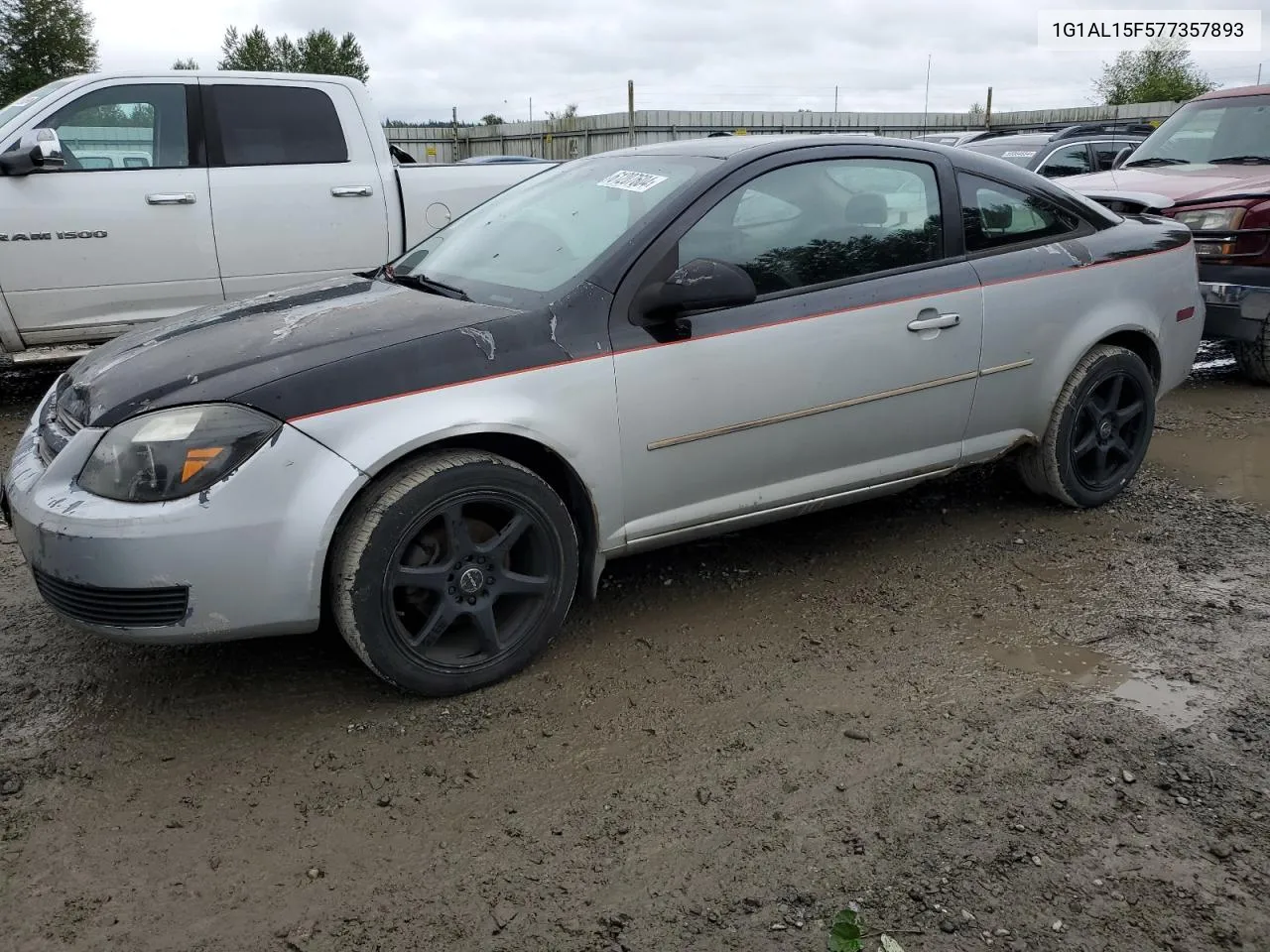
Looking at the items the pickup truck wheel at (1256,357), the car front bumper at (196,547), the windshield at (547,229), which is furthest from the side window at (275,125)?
the pickup truck wheel at (1256,357)

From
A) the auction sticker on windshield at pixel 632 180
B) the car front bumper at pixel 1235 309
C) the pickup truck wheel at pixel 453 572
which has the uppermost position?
the auction sticker on windshield at pixel 632 180

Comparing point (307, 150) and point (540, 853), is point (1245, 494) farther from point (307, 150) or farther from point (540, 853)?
point (307, 150)

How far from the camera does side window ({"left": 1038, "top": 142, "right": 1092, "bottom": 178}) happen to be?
40.8ft

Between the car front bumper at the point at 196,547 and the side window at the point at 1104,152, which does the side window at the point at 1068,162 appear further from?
the car front bumper at the point at 196,547

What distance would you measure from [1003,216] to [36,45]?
137 ft

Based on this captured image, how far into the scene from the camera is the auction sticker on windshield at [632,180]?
3611 millimetres

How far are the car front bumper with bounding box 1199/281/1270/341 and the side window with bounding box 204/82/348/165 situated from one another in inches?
219

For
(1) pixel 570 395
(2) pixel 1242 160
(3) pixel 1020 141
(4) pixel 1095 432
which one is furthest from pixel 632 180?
(3) pixel 1020 141

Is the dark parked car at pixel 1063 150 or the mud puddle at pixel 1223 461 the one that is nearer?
the mud puddle at pixel 1223 461

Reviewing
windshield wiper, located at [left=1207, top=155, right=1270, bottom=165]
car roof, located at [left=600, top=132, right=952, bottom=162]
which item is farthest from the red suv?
car roof, located at [left=600, top=132, right=952, bottom=162]

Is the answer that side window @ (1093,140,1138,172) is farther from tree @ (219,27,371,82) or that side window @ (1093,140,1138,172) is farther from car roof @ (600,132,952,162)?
tree @ (219,27,371,82)

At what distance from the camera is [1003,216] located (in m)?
4.07

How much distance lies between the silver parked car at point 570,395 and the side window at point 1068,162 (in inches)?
349

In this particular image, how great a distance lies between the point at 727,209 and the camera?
348 centimetres
